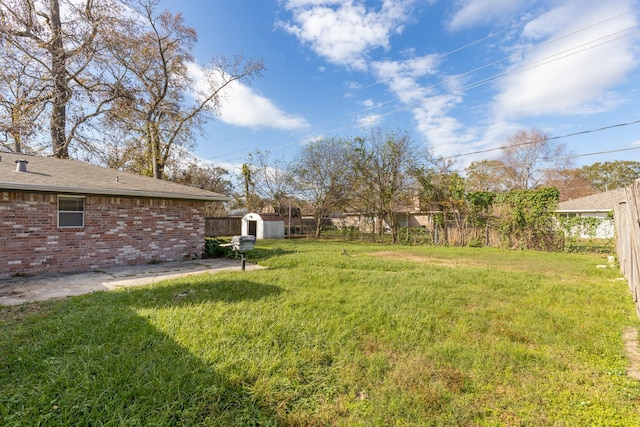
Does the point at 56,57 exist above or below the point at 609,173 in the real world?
above

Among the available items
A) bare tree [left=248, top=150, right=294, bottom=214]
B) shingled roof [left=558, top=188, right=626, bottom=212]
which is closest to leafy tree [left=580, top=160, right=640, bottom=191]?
shingled roof [left=558, top=188, right=626, bottom=212]

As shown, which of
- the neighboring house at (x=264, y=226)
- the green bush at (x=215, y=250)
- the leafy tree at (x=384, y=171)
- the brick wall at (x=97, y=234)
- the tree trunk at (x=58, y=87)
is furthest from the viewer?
the neighboring house at (x=264, y=226)

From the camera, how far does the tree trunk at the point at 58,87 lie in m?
11.8

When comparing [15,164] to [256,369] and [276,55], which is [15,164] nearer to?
[256,369]

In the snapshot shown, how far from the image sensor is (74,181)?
22.6 ft

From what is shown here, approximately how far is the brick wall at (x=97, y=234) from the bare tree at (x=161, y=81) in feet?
28.7

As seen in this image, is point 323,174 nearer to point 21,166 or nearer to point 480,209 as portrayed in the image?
point 480,209

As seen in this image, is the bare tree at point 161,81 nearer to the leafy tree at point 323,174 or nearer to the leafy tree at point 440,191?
the leafy tree at point 323,174

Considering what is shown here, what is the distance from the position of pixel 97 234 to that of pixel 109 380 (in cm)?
647

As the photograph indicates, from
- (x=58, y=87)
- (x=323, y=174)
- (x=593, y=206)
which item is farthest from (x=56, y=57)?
(x=593, y=206)

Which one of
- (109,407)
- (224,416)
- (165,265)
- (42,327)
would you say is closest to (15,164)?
(165,265)

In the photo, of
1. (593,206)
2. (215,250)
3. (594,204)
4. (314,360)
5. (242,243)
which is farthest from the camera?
(594,204)

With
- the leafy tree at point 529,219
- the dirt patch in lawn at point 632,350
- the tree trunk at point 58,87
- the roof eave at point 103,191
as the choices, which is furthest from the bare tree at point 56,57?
the leafy tree at point 529,219

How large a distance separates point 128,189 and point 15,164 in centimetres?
270
